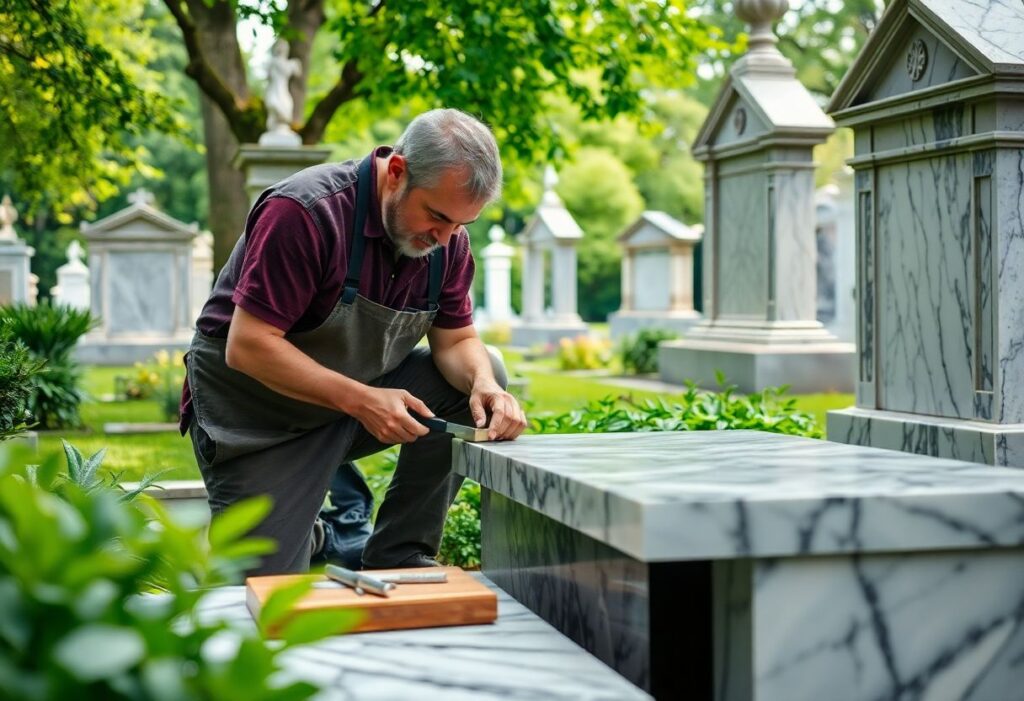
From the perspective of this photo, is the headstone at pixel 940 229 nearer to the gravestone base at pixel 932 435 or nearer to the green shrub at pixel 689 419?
the gravestone base at pixel 932 435

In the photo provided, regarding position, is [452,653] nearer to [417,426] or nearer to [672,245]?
[417,426]

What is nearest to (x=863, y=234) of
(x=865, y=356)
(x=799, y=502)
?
(x=865, y=356)

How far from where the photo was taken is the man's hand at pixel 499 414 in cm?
347

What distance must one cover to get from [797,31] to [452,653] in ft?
117

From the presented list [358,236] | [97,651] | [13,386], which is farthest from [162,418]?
[97,651]

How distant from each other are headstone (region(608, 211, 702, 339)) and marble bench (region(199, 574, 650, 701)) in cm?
1937

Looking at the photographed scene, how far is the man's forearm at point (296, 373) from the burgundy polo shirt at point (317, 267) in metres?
0.09

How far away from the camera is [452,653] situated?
2.30 metres

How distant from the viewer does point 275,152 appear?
973 centimetres

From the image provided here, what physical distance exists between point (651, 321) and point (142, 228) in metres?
9.04

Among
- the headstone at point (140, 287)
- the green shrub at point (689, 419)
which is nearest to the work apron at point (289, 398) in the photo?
the green shrub at point (689, 419)

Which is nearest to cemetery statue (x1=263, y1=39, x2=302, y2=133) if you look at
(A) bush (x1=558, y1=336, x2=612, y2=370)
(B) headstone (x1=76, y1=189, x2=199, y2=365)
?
(A) bush (x1=558, y1=336, x2=612, y2=370)

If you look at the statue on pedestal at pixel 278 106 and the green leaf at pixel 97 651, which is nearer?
the green leaf at pixel 97 651

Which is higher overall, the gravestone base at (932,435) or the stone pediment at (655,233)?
the stone pediment at (655,233)
